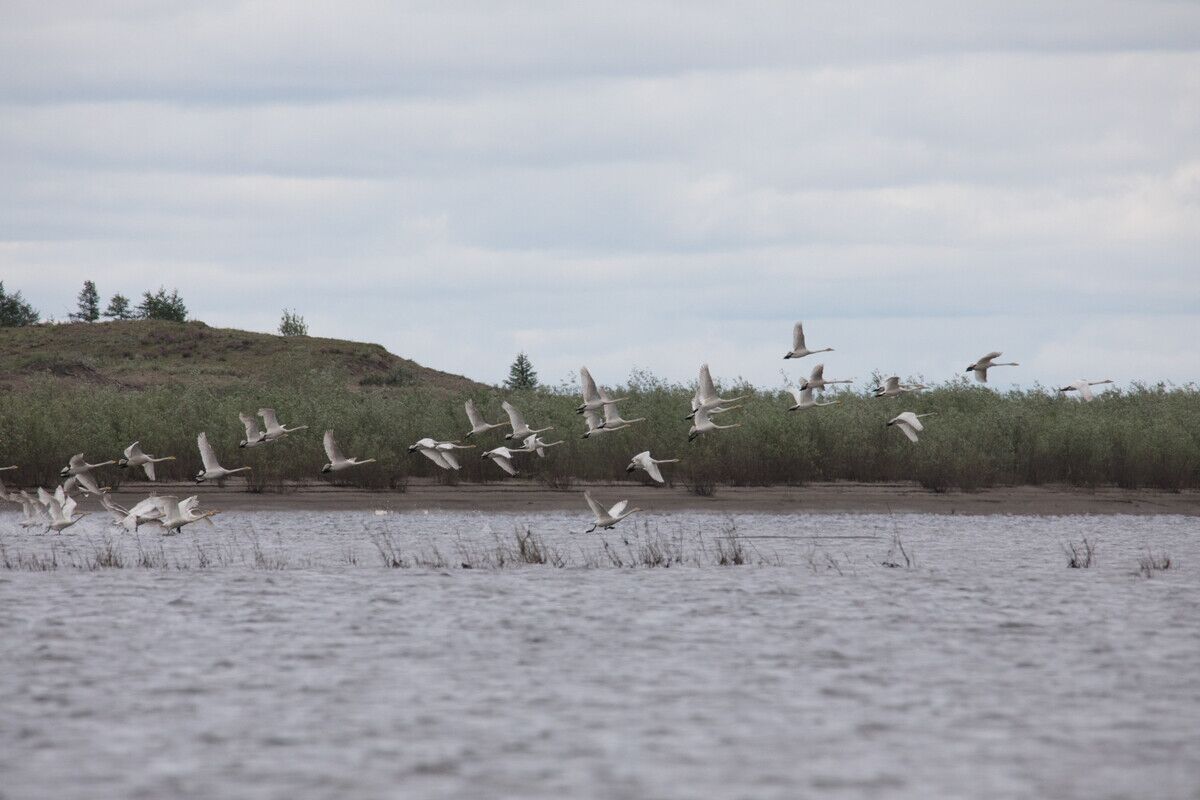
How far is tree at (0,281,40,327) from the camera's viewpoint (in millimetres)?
95438

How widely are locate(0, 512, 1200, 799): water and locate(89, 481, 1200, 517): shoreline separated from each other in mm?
7747

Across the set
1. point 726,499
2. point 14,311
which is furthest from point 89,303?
point 726,499

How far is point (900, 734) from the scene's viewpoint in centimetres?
1152

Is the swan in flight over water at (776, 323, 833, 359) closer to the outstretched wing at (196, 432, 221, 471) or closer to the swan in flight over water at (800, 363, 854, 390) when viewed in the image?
the swan in flight over water at (800, 363, 854, 390)

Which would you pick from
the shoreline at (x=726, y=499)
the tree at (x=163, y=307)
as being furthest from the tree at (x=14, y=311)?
the shoreline at (x=726, y=499)

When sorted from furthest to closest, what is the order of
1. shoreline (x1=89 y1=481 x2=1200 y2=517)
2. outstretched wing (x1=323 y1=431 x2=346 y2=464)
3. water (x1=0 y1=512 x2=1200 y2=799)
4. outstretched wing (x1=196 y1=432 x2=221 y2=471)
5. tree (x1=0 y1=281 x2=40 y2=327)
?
1. tree (x1=0 y1=281 x2=40 y2=327)
2. shoreline (x1=89 y1=481 x2=1200 y2=517)
3. outstretched wing (x1=323 y1=431 x2=346 y2=464)
4. outstretched wing (x1=196 y1=432 x2=221 y2=471)
5. water (x1=0 y1=512 x2=1200 y2=799)

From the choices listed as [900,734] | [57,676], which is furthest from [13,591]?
[900,734]

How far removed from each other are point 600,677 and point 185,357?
59.0m

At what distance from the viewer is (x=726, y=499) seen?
33062 millimetres

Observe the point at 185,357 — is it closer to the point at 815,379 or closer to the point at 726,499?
the point at 726,499

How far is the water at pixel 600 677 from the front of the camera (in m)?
10.3

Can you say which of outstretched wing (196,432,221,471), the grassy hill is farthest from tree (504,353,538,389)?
outstretched wing (196,432,221,471)

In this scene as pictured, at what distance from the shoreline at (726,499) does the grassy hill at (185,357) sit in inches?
999

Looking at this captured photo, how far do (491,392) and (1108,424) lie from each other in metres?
15.6
